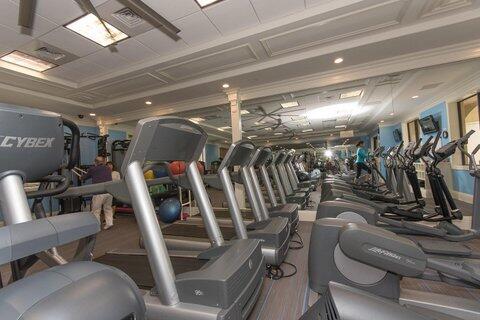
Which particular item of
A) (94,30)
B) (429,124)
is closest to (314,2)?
(94,30)

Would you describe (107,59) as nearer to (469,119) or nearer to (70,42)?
(70,42)

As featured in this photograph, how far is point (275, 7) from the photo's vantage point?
9.32 ft

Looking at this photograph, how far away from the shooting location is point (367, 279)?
5.40ft

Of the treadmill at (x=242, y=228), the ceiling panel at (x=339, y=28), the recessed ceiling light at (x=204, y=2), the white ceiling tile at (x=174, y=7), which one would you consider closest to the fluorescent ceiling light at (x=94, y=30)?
the white ceiling tile at (x=174, y=7)

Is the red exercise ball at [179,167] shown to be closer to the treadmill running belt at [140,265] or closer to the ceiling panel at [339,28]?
the treadmill running belt at [140,265]

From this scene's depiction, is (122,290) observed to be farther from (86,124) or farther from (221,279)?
(86,124)

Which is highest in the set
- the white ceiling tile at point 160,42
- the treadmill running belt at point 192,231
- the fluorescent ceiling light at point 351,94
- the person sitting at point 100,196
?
the white ceiling tile at point 160,42

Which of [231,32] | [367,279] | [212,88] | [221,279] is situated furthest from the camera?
[212,88]

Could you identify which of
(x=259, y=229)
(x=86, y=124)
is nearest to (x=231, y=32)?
(x=259, y=229)

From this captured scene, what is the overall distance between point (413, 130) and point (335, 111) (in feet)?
9.34

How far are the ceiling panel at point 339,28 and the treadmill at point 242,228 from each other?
5.48 ft

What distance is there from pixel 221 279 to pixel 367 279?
100 cm

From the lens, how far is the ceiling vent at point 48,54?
352cm

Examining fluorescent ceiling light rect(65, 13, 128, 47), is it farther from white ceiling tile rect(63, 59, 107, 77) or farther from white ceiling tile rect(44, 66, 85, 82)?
white ceiling tile rect(44, 66, 85, 82)
